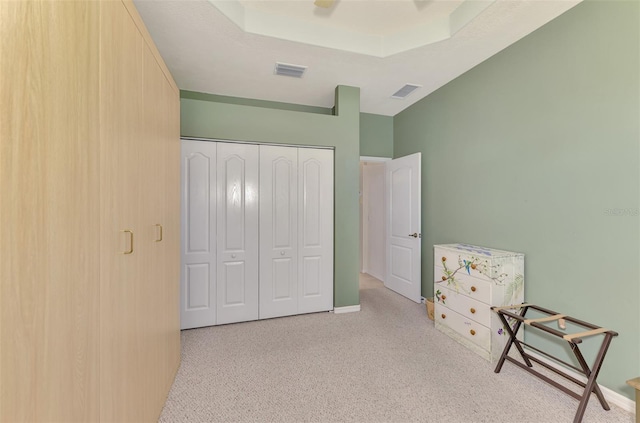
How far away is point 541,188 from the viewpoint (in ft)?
7.37

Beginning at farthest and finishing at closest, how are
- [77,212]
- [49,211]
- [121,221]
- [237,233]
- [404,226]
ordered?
1. [404,226]
2. [237,233]
3. [121,221]
4. [77,212]
5. [49,211]

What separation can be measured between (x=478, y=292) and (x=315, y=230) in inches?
69.1

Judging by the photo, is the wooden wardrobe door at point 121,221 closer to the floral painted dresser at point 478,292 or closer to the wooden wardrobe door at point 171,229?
the wooden wardrobe door at point 171,229

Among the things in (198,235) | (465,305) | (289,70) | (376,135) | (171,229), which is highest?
(289,70)

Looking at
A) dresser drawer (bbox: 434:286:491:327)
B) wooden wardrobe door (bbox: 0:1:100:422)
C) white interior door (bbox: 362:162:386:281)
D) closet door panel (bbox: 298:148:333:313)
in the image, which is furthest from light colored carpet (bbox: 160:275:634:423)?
white interior door (bbox: 362:162:386:281)

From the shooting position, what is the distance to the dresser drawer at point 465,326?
2.30 meters

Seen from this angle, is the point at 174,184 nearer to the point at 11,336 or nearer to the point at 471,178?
the point at 11,336

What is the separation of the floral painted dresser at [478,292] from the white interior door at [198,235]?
244 cm

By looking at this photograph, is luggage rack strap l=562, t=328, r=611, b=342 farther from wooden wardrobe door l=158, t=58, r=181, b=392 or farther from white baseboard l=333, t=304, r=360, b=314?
wooden wardrobe door l=158, t=58, r=181, b=392

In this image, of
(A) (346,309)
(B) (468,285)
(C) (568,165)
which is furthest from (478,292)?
(A) (346,309)

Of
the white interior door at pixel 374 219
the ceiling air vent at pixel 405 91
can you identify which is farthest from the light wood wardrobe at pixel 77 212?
the white interior door at pixel 374 219

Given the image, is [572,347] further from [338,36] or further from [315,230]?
[338,36]

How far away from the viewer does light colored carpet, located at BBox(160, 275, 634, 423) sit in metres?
1.69

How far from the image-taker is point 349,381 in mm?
2002
